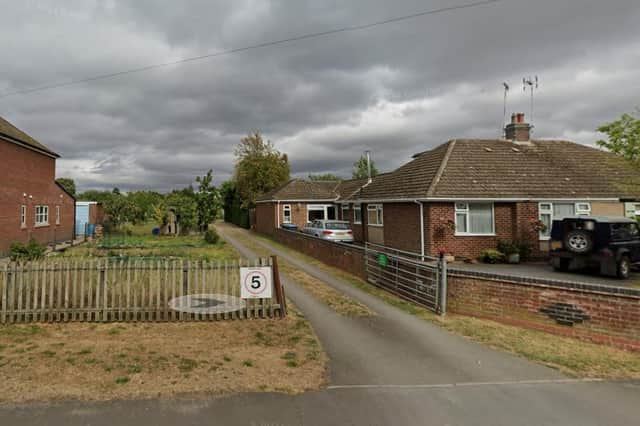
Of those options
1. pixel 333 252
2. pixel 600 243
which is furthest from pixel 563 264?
pixel 333 252

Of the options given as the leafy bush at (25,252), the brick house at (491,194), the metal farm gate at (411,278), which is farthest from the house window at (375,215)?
the leafy bush at (25,252)

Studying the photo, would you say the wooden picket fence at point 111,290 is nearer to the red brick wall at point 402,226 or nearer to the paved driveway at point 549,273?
the paved driveway at point 549,273

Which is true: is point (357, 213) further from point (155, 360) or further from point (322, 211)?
point (155, 360)

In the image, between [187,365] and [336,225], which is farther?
[336,225]

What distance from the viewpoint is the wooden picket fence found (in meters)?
7.38

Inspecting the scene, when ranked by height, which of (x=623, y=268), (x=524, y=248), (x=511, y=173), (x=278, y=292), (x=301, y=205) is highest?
(x=511, y=173)

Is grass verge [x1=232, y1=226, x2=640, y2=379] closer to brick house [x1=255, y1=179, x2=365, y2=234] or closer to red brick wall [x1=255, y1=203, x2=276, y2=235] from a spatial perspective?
brick house [x1=255, y1=179, x2=365, y2=234]

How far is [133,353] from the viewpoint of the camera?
19.1 ft

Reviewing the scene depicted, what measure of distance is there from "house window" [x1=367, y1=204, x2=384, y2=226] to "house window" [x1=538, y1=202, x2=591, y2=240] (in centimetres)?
734

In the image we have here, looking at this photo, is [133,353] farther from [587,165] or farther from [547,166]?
[587,165]

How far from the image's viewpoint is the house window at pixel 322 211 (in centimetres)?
3247

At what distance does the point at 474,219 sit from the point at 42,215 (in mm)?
25475

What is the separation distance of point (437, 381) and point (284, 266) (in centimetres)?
1120

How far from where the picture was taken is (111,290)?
25.0ft
